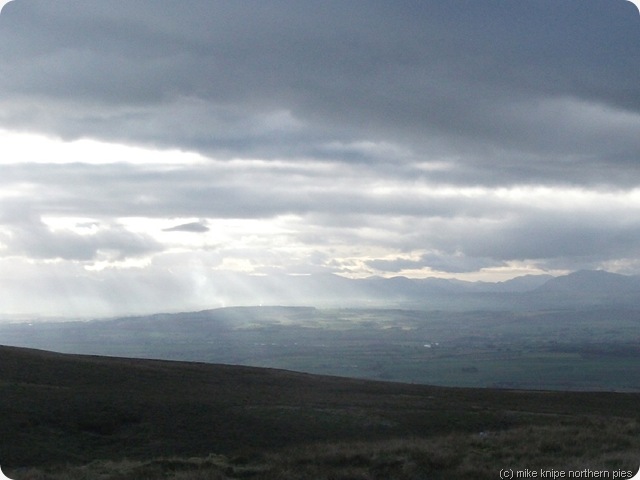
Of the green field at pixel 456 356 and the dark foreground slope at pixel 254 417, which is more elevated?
the dark foreground slope at pixel 254 417

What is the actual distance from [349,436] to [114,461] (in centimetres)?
941

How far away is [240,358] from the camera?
14400cm

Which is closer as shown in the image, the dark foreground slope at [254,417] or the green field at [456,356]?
the dark foreground slope at [254,417]

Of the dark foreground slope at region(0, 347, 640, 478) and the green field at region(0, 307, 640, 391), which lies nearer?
the dark foreground slope at region(0, 347, 640, 478)

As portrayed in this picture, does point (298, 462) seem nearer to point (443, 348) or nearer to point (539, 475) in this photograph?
point (539, 475)

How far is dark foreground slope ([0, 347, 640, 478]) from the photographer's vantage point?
23109 millimetres

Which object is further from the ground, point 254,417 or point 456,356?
point 254,417

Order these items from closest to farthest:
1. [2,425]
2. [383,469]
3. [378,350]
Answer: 1. [383,469]
2. [2,425]
3. [378,350]

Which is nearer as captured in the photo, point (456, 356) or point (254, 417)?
point (254, 417)

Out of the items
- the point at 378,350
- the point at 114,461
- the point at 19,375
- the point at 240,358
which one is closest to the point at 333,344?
the point at 378,350

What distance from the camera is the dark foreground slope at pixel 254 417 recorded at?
23109 mm

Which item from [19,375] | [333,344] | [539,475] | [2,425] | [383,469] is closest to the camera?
[539,475]

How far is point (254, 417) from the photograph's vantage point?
30.2 meters

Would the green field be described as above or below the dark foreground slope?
below
